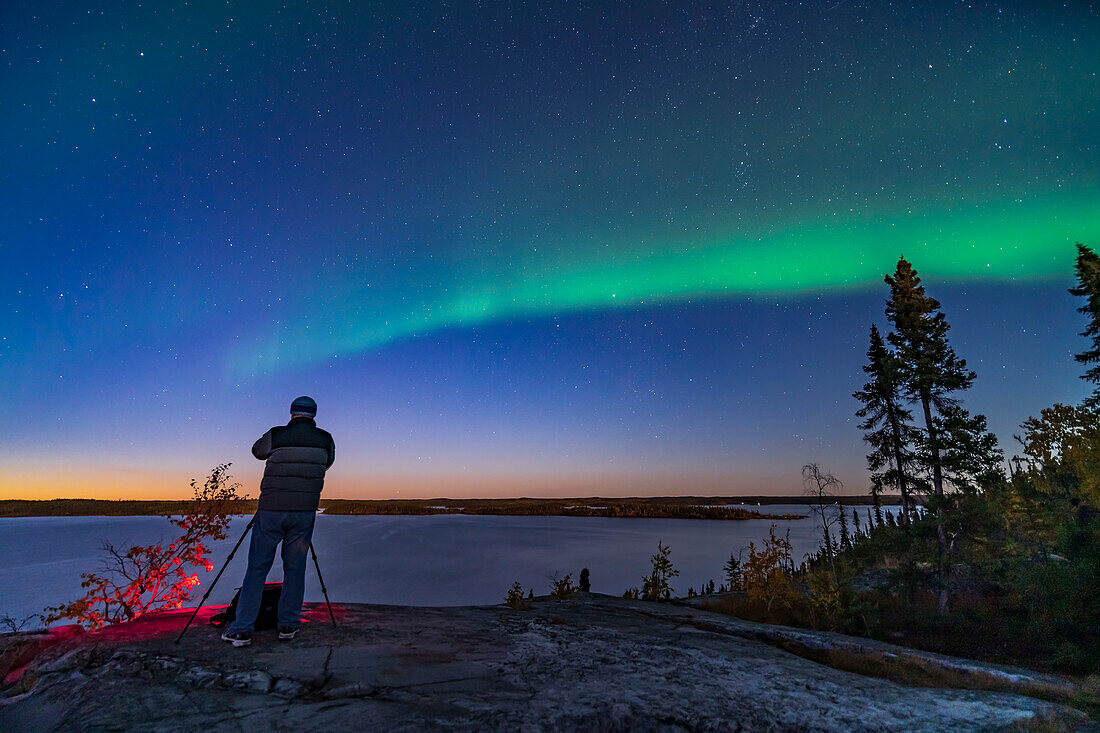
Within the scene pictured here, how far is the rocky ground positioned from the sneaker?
2.8 inches

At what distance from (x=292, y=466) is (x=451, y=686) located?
3.34m

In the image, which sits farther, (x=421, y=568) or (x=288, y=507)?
(x=421, y=568)

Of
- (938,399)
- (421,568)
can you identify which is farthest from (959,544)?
(421,568)

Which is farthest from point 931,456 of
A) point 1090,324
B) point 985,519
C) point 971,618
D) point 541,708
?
point 541,708

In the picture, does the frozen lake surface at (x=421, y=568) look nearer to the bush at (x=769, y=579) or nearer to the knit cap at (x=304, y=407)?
the bush at (x=769, y=579)

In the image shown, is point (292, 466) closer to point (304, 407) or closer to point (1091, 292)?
point (304, 407)

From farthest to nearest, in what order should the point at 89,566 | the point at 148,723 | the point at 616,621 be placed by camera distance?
the point at 89,566
the point at 616,621
the point at 148,723

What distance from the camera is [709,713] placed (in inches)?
193

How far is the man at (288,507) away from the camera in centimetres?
609

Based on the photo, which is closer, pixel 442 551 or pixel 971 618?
pixel 971 618

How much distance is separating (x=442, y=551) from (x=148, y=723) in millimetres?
49501

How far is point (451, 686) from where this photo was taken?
5.04m

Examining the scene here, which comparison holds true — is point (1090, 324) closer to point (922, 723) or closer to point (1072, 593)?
point (1072, 593)

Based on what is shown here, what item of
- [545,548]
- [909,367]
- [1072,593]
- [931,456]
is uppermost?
[909,367]
